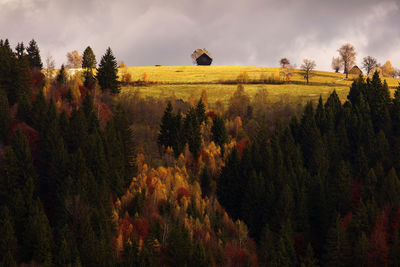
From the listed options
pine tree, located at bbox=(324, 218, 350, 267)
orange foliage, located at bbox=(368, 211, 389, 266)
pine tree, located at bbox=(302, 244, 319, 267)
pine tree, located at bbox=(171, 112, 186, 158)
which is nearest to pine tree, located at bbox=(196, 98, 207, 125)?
pine tree, located at bbox=(171, 112, 186, 158)

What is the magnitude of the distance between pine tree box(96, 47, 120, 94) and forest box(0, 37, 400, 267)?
0.45 metres

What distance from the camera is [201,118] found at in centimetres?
14600

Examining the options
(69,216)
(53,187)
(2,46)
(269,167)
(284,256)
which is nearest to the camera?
(284,256)

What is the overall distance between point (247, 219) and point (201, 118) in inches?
1789

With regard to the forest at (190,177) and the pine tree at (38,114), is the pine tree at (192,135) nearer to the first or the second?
the forest at (190,177)

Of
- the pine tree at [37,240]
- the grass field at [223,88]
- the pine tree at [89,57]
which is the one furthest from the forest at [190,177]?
the pine tree at [89,57]

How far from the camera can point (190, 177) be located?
13012 centimetres

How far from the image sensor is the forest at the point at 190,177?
92.4m

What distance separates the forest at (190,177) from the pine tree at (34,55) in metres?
1.39

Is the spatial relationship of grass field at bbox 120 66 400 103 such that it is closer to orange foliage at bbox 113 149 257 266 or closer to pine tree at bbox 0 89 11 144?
orange foliage at bbox 113 149 257 266

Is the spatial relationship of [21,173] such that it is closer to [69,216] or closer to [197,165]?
[69,216]

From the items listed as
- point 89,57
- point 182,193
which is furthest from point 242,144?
point 89,57

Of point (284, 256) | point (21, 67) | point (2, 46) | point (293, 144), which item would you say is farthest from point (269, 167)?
point (2, 46)

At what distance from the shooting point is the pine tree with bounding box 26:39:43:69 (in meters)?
160
